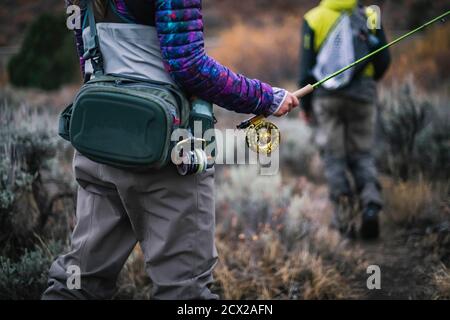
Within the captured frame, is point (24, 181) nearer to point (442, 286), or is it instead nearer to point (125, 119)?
point (125, 119)

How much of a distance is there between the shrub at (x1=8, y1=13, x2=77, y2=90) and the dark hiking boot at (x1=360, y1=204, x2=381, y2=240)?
6.33 meters

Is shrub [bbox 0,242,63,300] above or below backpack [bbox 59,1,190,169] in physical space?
below

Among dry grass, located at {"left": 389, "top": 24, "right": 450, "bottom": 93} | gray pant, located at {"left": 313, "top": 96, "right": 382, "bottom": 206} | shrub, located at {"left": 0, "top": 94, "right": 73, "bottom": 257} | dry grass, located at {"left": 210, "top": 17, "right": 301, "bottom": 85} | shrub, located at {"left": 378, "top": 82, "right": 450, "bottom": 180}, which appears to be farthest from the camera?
dry grass, located at {"left": 210, "top": 17, "right": 301, "bottom": 85}

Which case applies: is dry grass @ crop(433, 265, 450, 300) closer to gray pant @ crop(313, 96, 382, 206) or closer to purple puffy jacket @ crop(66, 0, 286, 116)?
gray pant @ crop(313, 96, 382, 206)

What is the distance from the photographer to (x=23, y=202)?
3.70m

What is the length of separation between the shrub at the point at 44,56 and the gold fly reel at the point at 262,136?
739cm

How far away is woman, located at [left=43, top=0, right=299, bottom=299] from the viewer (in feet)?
6.73

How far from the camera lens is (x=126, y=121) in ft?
6.72

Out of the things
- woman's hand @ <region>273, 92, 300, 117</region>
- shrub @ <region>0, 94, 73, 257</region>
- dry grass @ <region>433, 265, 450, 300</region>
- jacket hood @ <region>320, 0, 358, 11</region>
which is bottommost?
dry grass @ <region>433, 265, 450, 300</region>

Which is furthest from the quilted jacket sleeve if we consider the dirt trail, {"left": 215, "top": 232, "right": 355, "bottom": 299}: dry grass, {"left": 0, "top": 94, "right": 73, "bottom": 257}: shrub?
the dirt trail

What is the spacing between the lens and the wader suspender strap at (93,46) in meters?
2.15

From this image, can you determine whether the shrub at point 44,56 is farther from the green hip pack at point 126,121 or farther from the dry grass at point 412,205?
the green hip pack at point 126,121

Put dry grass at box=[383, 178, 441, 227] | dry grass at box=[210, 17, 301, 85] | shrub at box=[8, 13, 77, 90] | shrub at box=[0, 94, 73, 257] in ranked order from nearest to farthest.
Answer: shrub at box=[0, 94, 73, 257], dry grass at box=[383, 178, 441, 227], shrub at box=[8, 13, 77, 90], dry grass at box=[210, 17, 301, 85]
